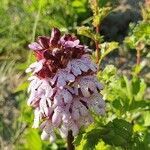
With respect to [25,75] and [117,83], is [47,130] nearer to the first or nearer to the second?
[117,83]

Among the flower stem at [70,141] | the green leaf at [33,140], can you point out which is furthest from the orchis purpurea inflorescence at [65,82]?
the green leaf at [33,140]

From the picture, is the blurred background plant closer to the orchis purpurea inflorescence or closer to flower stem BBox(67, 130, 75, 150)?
flower stem BBox(67, 130, 75, 150)

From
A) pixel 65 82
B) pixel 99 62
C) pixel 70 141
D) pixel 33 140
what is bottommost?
pixel 33 140

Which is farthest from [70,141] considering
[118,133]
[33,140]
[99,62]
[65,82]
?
[33,140]

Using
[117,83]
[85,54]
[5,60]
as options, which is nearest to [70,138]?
[85,54]

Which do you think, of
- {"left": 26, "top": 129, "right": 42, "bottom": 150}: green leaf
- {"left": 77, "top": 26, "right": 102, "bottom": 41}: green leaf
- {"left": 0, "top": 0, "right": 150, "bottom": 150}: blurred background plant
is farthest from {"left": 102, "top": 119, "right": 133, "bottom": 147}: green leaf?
{"left": 26, "top": 129, "right": 42, "bottom": 150}: green leaf

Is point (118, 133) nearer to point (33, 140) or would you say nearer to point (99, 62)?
point (99, 62)
